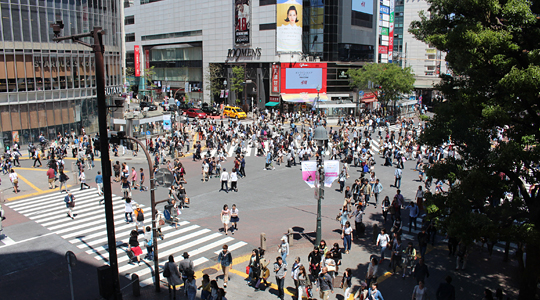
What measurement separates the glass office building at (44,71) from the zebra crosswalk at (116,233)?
734 inches

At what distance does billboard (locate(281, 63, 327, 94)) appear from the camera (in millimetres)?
65125

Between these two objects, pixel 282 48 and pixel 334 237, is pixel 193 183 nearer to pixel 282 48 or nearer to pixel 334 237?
pixel 334 237

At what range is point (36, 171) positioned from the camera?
3134 cm

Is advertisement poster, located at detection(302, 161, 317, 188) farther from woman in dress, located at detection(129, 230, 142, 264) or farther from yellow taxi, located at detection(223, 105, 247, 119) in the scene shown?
yellow taxi, located at detection(223, 105, 247, 119)

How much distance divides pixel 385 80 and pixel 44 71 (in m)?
43.6

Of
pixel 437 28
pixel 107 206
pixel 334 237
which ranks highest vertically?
pixel 437 28

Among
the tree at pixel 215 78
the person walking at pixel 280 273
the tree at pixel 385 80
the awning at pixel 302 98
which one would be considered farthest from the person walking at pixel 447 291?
the tree at pixel 215 78

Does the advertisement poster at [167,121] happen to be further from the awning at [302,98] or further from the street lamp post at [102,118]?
the awning at [302,98]

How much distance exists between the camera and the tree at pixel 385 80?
2345 inches

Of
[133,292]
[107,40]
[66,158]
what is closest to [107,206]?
[133,292]

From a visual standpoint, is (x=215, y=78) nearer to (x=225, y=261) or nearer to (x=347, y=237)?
(x=347, y=237)

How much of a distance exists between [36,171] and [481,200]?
101 ft

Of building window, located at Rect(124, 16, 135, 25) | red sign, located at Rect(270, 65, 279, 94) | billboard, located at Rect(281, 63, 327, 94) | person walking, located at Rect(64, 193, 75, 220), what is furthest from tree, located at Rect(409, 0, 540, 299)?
building window, located at Rect(124, 16, 135, 25)

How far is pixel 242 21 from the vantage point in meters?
69.6
